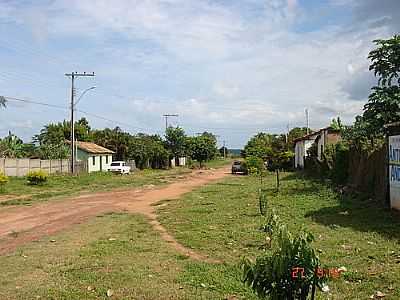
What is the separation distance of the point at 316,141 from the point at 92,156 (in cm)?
2523

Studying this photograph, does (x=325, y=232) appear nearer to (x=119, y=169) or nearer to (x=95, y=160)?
(x=119, y=169)

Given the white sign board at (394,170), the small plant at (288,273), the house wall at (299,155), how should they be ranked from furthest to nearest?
the house wall at (299,155) < the white sign board at (394,170) < the small plant at (288,273)

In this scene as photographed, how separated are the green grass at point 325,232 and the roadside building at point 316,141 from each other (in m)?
14.1

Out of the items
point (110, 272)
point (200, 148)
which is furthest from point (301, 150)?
point (110, 272)

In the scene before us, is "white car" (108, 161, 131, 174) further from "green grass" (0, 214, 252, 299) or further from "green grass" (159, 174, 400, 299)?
"green grass" (0, 214, 252, 299)

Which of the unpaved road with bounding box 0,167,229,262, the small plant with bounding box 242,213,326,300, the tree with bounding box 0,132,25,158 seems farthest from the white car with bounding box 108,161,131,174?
the small plant with bounding box 242,213,326,300

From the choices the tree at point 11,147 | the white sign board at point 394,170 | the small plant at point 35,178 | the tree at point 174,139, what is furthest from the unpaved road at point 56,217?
the tree at point 174,139

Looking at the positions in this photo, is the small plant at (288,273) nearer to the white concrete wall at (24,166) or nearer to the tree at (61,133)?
the white concrete wall at (24,166)

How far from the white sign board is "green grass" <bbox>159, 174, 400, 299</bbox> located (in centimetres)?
45

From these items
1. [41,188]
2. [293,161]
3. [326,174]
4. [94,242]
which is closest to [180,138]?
[293,161]

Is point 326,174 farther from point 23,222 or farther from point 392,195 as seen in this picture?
point 23,222

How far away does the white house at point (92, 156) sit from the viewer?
55.1 metres

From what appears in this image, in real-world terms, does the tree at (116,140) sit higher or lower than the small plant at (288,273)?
higher

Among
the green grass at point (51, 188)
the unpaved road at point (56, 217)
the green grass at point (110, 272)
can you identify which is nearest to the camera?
the green grass at point (110, 272)
